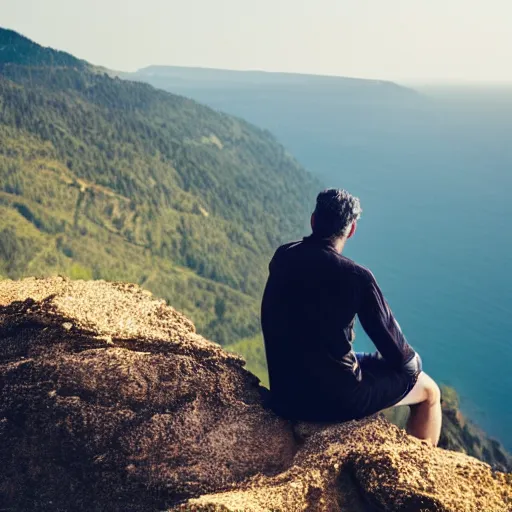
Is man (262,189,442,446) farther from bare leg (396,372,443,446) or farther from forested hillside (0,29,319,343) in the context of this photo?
forested hillside (0,29,319,343)

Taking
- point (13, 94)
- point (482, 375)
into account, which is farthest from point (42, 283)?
point (13, 94)

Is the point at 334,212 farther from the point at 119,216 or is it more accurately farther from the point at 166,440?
the point at 119,216

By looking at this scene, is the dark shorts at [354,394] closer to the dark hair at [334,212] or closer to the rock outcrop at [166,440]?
the rock outcrop at [166,440]

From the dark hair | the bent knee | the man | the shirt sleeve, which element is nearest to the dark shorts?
the man

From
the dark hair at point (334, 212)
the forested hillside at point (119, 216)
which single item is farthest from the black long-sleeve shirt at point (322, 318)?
the forested hillside at point (119, 216)

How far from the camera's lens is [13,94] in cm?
17088

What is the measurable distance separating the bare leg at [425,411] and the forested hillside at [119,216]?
119 metres

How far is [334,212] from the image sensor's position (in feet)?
20.1

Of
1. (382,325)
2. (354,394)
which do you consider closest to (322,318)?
A: (382,325)

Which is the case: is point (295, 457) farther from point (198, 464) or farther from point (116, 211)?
point (116, 211)

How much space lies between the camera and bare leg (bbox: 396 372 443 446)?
6504 millimetres

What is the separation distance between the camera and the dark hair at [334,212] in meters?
6.12

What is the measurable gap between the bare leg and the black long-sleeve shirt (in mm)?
468

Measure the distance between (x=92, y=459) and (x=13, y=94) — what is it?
183295 millimetres
